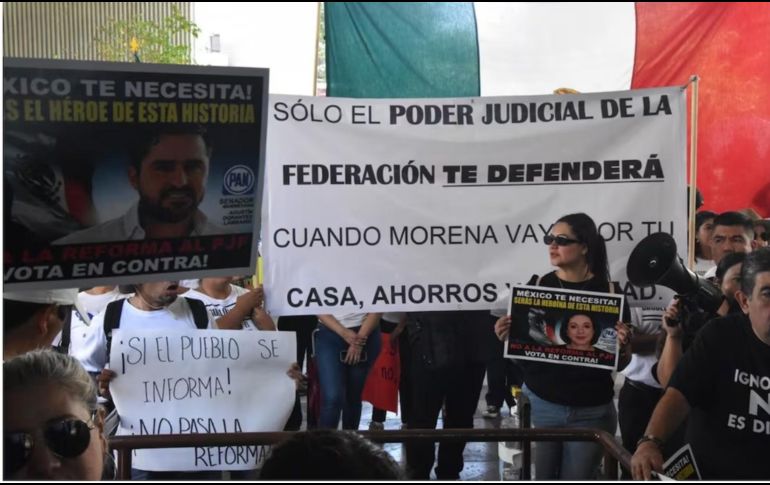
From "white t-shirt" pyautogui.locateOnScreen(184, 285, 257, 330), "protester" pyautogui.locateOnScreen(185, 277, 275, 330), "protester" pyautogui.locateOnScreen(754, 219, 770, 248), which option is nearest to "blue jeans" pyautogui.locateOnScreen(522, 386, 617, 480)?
"protester" pyautogui.locateOnScreen(185, 277, 275, 330)

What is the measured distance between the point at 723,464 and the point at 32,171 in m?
2.42

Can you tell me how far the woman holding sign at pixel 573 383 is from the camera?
14.8 ft

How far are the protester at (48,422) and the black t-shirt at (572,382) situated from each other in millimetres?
2561

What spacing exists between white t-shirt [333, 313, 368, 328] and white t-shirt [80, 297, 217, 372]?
5.18 feet

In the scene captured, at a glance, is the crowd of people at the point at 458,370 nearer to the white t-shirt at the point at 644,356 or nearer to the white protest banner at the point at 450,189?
the white t-shirt at the point at 644,356

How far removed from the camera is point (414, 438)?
3.76 metres

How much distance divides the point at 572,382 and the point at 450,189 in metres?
1.17

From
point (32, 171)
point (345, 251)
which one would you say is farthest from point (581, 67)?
point (32, 171)

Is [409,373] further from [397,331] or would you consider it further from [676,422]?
[676,422]

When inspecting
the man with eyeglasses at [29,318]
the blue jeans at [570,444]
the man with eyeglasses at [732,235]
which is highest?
the man with eyeglasses at [732,235]

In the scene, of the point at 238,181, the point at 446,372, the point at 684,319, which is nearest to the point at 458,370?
the point at 446,372

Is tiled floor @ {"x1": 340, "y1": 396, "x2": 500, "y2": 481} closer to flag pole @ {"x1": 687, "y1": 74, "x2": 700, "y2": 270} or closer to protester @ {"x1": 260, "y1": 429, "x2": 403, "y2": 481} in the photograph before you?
flag pole @ {"x1": 687, "y1": 74, "x2": 700, "y2": 270}

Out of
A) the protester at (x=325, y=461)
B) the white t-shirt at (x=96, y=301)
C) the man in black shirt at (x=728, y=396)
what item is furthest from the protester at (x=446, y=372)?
the protester at (x=325, y=461)

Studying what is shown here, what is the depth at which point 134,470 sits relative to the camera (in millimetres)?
4727
